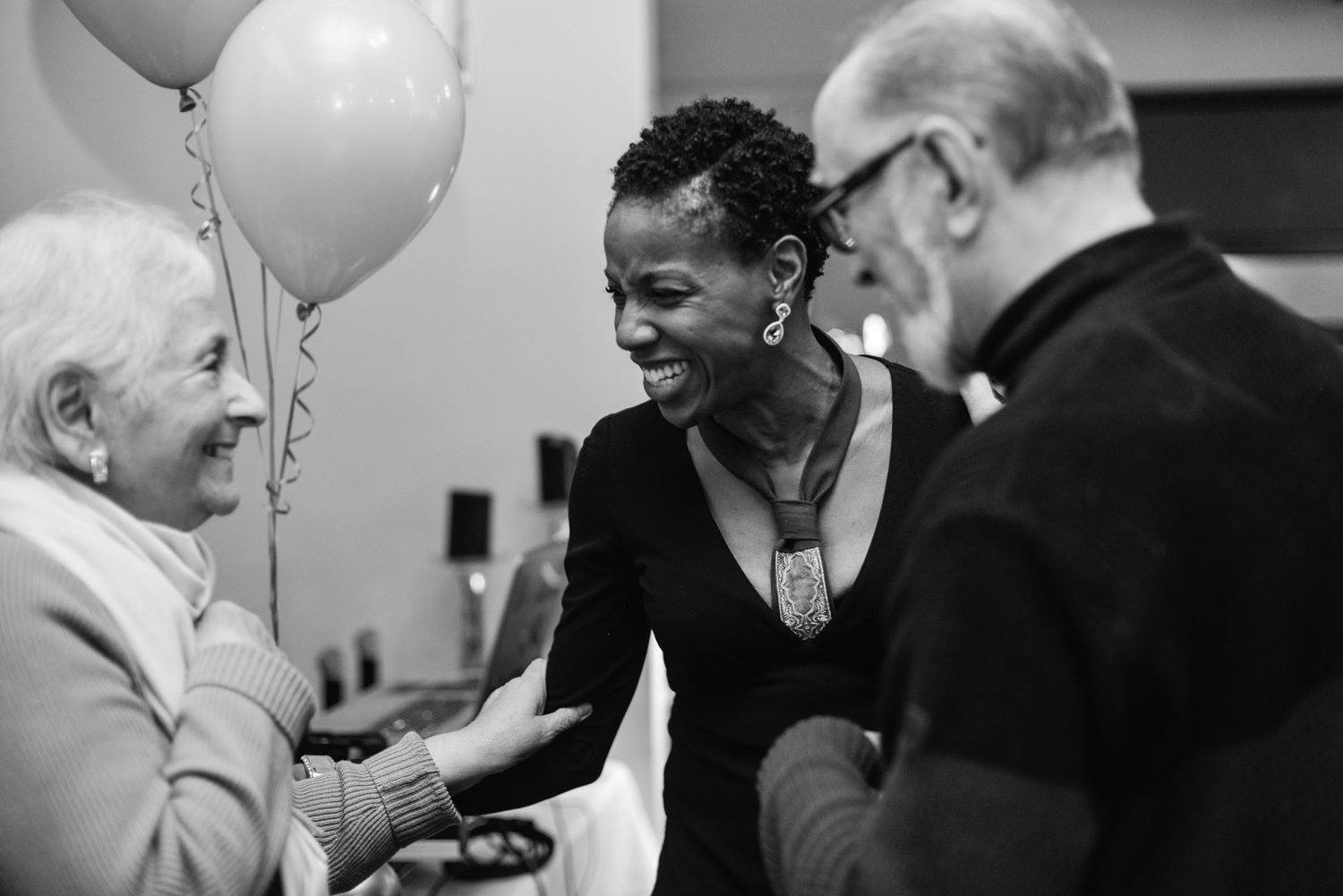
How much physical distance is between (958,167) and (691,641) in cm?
68

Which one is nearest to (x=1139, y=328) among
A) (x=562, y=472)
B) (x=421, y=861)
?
(x=421, y=861)

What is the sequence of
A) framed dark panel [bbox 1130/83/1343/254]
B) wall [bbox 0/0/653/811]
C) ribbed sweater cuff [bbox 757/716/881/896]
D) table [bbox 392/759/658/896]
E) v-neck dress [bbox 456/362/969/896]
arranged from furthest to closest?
framed dark panel [bbox 1130/83/1343/254], wall [bbox 0/0/653/811], table [bbox 392/759/658/896], v-neck dress [bbox 456/362/969/896], ribbed sweater cuff [bbox 757/716/881/896]

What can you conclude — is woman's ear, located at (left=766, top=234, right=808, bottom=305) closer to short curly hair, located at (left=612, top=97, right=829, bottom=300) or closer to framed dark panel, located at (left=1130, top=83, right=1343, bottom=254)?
short curly hair, located at (left=612, top=97, right=829, bottom=300)

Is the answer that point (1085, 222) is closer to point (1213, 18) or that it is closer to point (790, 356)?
point (790, 356)

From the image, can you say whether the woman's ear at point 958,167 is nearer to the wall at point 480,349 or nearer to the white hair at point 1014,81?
the white hair at point 1014,81

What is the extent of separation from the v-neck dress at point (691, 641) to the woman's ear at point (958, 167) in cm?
55

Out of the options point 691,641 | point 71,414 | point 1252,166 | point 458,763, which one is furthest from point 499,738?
point 1252,166

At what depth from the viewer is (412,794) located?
4.63 feet

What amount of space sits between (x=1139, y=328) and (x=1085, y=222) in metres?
0.10

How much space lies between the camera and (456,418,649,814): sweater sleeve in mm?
1472

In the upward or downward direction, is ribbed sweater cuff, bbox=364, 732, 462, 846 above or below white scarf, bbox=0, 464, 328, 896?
below

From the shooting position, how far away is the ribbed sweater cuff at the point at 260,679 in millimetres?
1089

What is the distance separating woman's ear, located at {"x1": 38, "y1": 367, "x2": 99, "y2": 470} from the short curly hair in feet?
1.96

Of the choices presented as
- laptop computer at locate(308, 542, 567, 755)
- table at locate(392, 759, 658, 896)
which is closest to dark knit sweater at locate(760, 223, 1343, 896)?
laptop computer at locate(308, 542, 567, 755)
